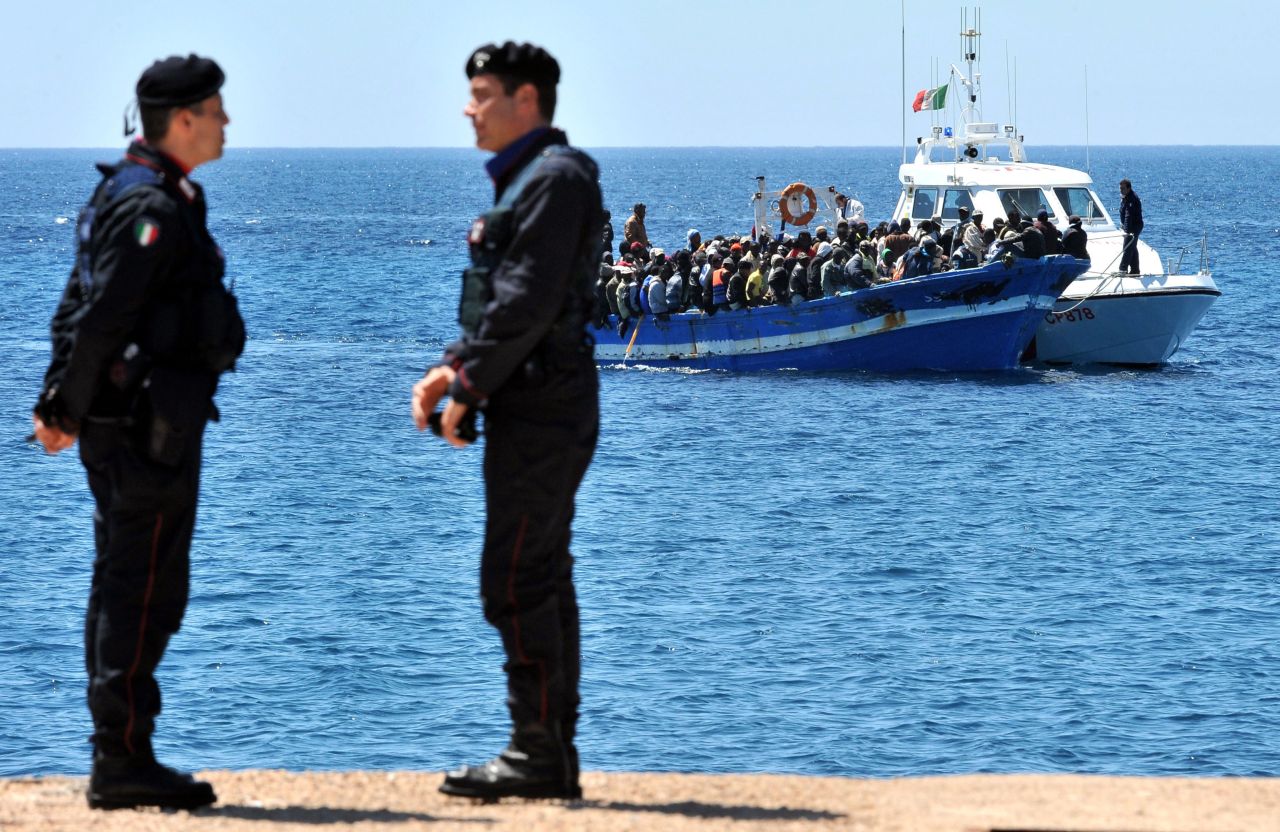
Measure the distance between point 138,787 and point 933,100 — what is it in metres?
32.5

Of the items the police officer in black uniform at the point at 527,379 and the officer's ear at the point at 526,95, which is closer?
the police officer in black uniform at the point at 527,379

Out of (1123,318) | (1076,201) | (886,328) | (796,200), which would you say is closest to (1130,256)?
(1123,318)

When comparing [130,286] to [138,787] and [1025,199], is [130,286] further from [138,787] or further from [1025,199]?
[1025,199]

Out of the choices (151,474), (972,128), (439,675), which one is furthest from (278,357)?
(151,474)

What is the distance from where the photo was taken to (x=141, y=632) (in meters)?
4.79

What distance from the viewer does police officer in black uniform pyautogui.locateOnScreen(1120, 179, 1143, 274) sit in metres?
29.7

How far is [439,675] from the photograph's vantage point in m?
15.0

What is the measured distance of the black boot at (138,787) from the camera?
475cm

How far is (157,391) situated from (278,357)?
36.2 m

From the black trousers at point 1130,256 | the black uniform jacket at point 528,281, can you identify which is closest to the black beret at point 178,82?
the black uniform jacket at point 528,281

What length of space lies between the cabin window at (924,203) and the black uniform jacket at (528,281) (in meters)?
29.1

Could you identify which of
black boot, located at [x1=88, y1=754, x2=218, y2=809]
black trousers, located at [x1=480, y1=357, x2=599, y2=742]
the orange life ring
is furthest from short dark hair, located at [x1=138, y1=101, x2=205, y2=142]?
the orange life ring

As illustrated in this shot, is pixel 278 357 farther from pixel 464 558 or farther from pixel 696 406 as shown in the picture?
pixel 464 558

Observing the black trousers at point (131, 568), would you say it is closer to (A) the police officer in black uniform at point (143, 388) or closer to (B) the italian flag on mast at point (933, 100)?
(A) the police officer in black uniform at point (143, 388)
